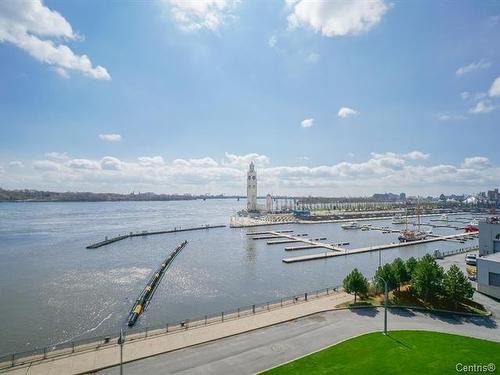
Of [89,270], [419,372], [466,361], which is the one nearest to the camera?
[419,372]

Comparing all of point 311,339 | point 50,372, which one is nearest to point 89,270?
point 50,372

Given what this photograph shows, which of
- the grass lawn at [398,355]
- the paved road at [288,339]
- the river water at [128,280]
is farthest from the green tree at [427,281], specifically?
the river water at [128,280]

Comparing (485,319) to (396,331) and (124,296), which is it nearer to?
(396,331)

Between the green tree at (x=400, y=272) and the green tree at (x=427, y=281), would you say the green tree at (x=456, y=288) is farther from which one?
the green tree at (x=400, y=272)

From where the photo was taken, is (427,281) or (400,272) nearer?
(427,281)

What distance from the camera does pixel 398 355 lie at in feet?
71.0

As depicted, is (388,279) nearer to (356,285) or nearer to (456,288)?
(356,285)

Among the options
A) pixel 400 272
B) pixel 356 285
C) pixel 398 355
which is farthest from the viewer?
pixel 400 272

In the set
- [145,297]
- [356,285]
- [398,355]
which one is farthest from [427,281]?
[145,297]

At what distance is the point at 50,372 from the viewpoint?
65.8 feet

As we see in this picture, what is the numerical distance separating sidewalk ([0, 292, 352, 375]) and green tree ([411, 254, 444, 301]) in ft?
28.6

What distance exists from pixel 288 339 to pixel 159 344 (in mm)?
9518

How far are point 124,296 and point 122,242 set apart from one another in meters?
51.0

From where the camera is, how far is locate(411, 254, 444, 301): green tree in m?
32.8
